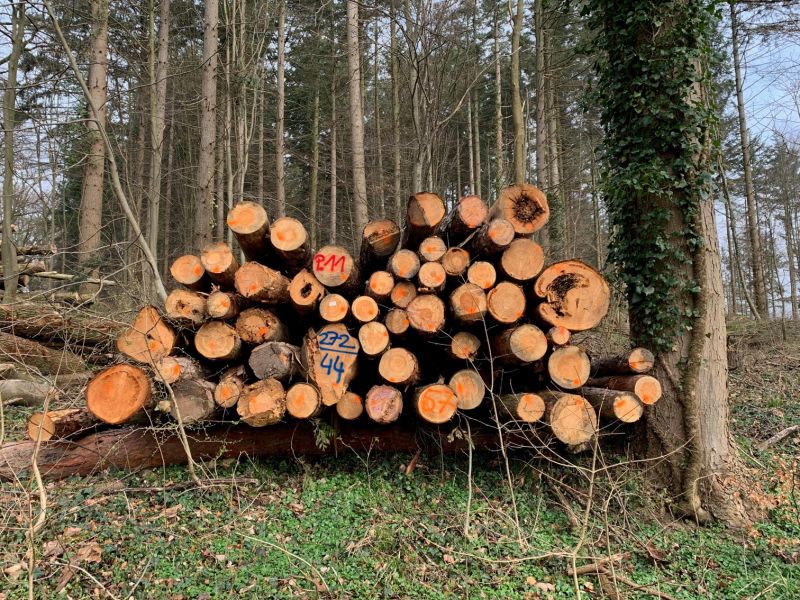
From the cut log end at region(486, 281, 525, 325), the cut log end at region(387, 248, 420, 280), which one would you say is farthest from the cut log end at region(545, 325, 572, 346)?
the cut log end at region(387, 248, 420, 280)

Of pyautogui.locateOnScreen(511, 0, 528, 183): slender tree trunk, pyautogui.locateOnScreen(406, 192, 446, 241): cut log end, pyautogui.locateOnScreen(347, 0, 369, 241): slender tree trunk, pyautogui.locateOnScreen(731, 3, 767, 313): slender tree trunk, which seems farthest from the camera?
pyautogui.locateOnScreen(731, 3, 767, 313): slender tree trunk

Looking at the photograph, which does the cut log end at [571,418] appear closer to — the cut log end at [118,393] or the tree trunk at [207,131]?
the cut log end at [118,393]

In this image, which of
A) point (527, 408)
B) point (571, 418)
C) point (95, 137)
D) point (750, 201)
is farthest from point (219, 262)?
point (750, 201)

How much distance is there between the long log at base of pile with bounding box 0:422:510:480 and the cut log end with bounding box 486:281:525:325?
107cm

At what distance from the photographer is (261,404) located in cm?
340

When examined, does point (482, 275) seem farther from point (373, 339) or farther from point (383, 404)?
point (383, 404)

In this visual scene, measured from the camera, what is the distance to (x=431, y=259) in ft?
11.9

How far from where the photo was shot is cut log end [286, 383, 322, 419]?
3.42 meters

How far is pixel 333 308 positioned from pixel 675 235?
3000 mm

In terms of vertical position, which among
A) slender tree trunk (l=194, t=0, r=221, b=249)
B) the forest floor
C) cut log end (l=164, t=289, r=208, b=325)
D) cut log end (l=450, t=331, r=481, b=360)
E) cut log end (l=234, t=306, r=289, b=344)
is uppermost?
slender tree trunk (l=194, t=0, r=221, b=249)

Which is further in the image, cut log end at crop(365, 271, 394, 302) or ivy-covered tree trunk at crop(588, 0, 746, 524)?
ivy-covered tree trunk at crop(588, 0, 746, 524)

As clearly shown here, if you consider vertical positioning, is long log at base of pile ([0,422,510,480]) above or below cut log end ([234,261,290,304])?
below

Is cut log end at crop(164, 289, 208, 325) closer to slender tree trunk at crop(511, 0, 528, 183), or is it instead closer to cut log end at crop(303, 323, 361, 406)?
A: cut log end at crop(303, 323, 361, 406)

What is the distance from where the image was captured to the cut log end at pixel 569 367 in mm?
3551
